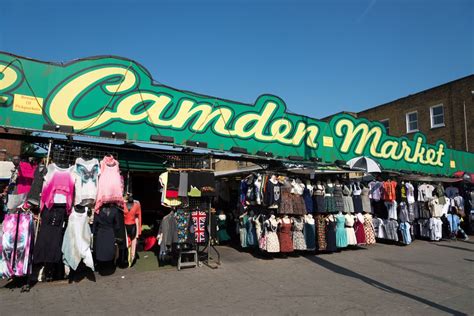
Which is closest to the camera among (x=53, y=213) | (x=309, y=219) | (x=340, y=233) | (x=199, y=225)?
(x=53, y=213)

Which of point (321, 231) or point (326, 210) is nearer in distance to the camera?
point (321, 231)

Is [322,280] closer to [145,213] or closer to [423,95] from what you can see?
[145,213]

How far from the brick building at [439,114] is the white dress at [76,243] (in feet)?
73.2

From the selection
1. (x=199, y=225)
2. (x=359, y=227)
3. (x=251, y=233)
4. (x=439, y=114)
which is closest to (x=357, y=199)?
(x=359, y=227)

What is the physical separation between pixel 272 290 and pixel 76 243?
3.85 meters

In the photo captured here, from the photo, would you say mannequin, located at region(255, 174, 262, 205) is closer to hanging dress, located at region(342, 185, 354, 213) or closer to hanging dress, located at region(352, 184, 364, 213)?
hanging dress, located at region(342, 185, 354, 213)

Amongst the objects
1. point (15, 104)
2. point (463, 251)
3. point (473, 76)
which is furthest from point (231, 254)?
point (473, 76)

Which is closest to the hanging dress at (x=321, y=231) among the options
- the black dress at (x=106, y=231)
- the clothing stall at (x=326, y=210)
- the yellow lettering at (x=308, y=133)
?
the clothing stall at (x=326, y=210)

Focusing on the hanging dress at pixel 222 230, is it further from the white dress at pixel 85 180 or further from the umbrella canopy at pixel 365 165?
the white dress at pixel 85 180

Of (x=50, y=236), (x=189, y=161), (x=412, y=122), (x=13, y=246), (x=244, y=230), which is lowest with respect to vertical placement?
(x=244, y=230)

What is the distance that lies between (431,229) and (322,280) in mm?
7639

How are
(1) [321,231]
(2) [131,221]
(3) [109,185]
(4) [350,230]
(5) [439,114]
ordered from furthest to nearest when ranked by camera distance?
(5) [439,114] → (4) [350,230] → (1) [321,231] → (2) [131,221] → (3) [109,185]

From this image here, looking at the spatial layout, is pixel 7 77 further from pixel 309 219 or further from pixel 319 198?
pixel 319 198

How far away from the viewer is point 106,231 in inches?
253
